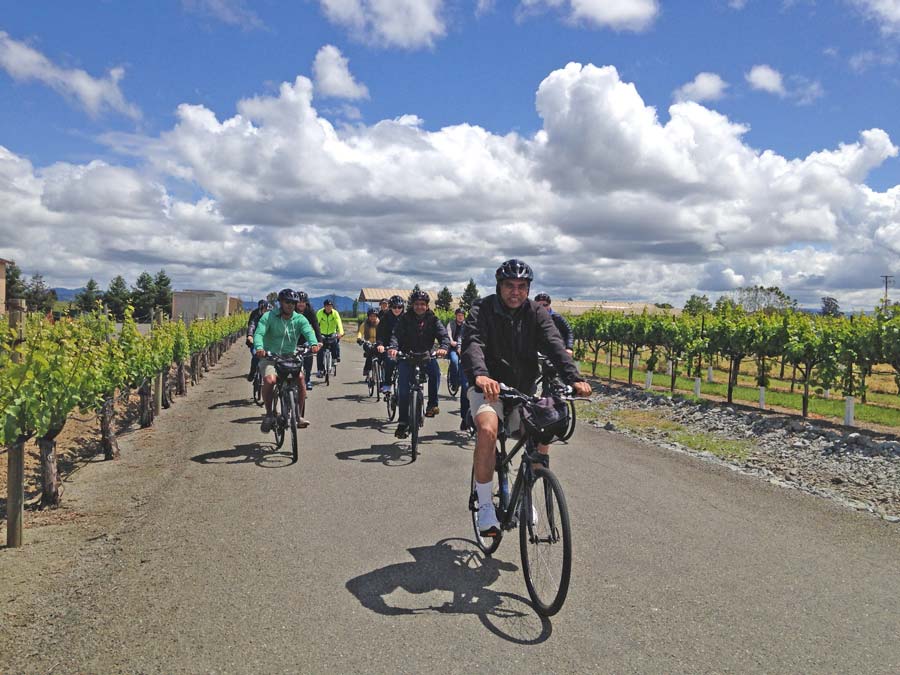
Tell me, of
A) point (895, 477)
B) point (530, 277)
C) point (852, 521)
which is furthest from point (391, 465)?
point (895, 477)

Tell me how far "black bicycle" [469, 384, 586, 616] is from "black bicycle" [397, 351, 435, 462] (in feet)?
12.8

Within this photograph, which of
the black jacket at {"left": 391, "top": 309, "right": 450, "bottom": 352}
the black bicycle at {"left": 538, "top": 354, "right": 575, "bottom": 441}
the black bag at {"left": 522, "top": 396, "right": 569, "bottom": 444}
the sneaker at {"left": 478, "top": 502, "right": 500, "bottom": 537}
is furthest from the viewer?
the black jacket at {"left": 391, "top": 309, "right": 450, "bottom": 352}

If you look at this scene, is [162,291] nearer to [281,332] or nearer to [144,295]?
[144,295]

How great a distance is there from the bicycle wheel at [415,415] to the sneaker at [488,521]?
386 centimetres

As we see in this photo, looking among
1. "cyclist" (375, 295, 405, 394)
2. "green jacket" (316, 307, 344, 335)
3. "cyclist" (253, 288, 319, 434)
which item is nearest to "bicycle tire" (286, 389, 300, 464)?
"cyclist" (253, 288, 319, 434)

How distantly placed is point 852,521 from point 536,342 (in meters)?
4.02

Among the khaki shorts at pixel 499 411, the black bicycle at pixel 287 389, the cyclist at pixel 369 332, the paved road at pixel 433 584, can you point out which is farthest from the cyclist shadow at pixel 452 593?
the cyclist at pixel 369 332

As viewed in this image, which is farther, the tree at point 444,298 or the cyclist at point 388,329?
the tree at point 444,298

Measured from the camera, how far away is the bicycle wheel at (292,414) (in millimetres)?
8094

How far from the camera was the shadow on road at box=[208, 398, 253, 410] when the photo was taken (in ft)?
44.0

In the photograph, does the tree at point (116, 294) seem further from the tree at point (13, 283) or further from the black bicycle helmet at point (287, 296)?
the black bicycle helmet at point (287, 296)

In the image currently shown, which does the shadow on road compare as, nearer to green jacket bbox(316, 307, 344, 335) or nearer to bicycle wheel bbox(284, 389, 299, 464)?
green jacket bbox(316, 307, 344, 335)

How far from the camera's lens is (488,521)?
446 centimetres

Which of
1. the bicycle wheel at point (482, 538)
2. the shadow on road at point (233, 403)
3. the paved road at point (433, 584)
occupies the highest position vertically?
the bicycle wheel at point (482, 538)
